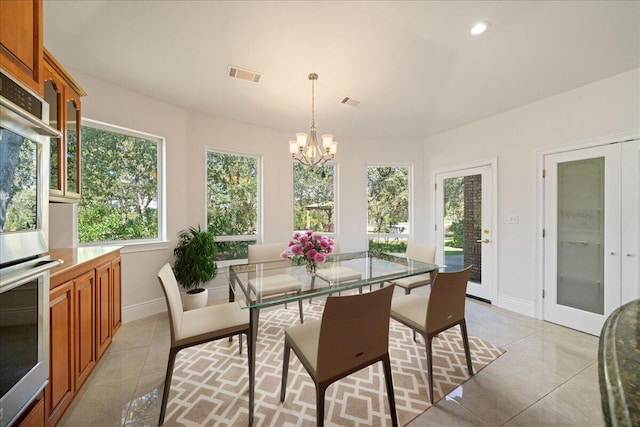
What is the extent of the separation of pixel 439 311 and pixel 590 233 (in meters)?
2.36

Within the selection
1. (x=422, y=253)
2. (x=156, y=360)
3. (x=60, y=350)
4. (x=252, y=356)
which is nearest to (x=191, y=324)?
(x=252, y=356)

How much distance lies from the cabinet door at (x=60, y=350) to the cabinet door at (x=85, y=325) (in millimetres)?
77

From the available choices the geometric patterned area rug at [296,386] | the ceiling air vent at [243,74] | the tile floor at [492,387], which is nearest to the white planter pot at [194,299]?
the tile floor at [492,387]

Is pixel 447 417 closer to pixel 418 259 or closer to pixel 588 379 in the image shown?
pixel 588 379

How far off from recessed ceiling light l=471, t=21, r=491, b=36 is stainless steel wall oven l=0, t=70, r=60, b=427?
105 inches

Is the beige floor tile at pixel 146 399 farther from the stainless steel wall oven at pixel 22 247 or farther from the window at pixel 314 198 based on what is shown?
the window at pixel 314 198

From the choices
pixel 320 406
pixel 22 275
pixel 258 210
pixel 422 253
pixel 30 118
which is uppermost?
pixel 30 118

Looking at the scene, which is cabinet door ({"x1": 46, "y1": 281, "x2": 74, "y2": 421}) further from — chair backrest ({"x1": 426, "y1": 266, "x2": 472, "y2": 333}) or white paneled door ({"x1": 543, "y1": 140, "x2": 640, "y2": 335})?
Result: white paneled door ({"x1": 543, "y1": 140, "x2": 640, "y2": 335})

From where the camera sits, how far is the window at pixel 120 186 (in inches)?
107

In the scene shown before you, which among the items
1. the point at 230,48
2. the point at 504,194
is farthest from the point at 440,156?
the point at 230,48

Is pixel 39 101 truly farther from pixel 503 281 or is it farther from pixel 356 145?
pixel 503 281

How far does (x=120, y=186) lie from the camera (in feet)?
9.68

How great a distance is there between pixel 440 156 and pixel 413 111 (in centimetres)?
124

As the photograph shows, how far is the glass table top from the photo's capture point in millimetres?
A: 1764
